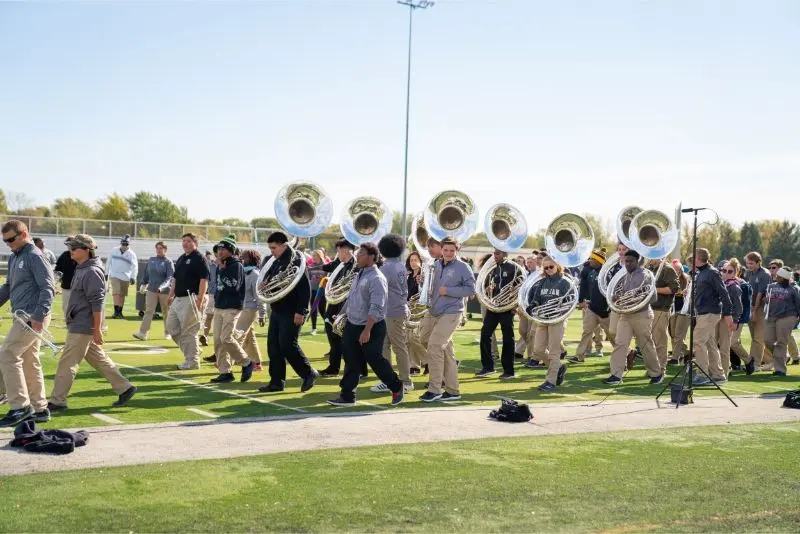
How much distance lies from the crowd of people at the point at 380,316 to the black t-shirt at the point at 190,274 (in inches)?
0.8

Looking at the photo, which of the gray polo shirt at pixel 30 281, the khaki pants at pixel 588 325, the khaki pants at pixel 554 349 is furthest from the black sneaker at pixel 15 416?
the khaki pants at pixel 588 325

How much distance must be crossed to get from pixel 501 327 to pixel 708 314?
3068mm

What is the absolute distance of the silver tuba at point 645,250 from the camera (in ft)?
44.5

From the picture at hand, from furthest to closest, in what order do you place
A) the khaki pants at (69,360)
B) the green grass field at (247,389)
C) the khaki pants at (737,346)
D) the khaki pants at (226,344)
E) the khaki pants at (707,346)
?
the khaki pants at (737,346) < the khaki pants at (707,346) < the khaki pants at (226,344) < the green grass field at (247,389) < the khaki pants at (69,360)

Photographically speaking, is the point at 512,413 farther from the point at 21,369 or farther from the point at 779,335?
the point at 779,335

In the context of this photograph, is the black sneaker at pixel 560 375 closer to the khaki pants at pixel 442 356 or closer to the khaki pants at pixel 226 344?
the khaki pants at pixel 442 356

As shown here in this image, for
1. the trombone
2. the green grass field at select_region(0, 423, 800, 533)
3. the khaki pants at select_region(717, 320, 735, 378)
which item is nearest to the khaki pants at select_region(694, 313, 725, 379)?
the khaki pants at select_region(717, 320, 735, 378)

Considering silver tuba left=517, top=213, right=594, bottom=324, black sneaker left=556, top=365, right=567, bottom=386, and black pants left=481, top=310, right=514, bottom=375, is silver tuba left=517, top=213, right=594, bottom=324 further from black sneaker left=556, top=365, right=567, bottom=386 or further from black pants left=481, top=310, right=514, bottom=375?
black sneaker left=556, top=365, right=567, bottom=386

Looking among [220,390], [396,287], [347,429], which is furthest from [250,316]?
[347,429]

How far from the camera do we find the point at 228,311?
41.8ft

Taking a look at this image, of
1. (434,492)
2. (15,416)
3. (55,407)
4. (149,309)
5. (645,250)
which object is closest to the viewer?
(434,492)

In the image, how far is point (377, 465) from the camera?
7457 mm

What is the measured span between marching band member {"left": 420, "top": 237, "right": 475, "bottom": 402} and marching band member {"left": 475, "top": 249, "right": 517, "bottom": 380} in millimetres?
2772

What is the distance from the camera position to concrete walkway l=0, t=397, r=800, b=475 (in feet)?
24.8
